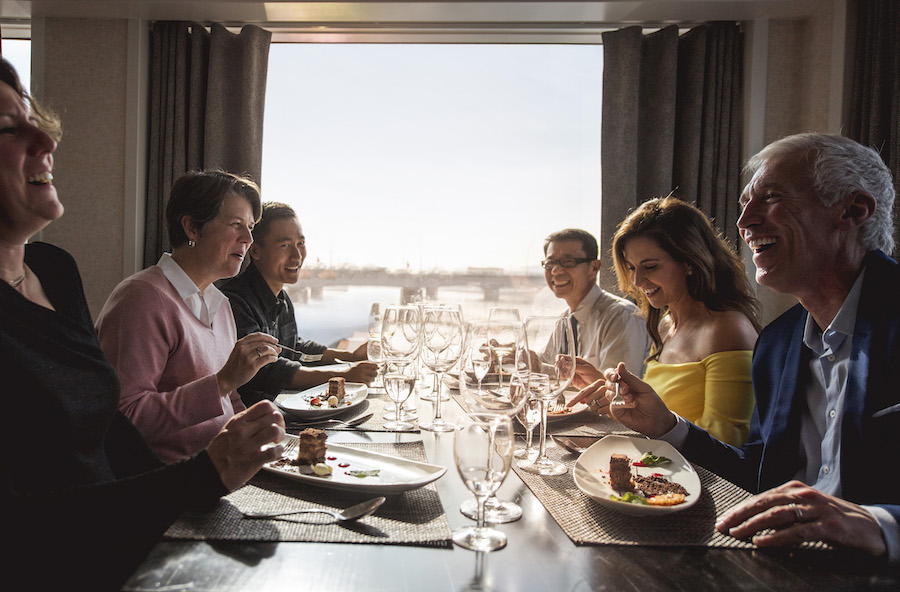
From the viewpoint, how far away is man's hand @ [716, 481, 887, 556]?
0.86 meters

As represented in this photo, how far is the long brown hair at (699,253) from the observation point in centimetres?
200

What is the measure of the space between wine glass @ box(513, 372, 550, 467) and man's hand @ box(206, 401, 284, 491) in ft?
1.48

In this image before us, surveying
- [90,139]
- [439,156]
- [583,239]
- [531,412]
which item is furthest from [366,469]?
[90,139]

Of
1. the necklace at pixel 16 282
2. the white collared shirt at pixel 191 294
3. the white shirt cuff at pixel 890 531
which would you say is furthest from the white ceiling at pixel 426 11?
the white shirt cuff at pixel 890 531

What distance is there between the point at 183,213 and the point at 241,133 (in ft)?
6.36

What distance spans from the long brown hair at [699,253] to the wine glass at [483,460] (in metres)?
1.34

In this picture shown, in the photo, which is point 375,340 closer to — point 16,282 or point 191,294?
point 191,294

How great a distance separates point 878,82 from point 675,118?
1015 millimetres

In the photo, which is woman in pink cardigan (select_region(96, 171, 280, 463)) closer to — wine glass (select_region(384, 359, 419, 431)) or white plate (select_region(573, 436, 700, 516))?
wine glass (select_region(384, 359, 419, 431))

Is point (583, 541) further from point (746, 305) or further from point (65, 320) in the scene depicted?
point (746, 305)

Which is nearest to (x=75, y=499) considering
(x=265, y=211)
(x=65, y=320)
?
(x=65, y=320)

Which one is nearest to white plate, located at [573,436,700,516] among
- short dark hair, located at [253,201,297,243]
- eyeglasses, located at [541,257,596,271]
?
eyeglasses, located at [541,257,596,271]

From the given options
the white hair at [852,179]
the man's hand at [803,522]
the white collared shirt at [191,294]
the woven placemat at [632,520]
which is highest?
the white hair at [852,179]

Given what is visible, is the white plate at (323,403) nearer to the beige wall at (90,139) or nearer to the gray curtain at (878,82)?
the beige wall at (90,139)
